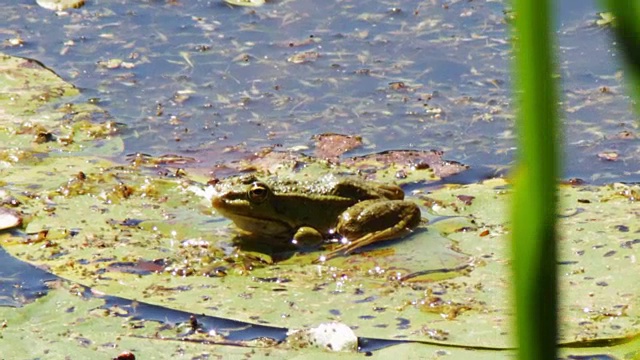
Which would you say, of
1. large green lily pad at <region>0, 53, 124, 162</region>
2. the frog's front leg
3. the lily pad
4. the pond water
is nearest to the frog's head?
the frog's front leg

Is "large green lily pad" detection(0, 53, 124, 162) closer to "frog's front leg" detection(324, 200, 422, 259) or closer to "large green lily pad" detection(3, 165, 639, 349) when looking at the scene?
"large green lily pad" detection(3, 165, 639, 349)

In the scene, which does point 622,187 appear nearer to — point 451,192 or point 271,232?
point 451,192

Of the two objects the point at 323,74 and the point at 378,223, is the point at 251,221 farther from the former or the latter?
the point at 323,74

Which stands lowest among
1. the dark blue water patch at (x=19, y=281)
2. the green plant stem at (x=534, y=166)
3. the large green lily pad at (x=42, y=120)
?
the dark blue water patch at (x=19, y=281)

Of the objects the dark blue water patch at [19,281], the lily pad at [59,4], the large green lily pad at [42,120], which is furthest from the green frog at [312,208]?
the lily pad at [59,4]

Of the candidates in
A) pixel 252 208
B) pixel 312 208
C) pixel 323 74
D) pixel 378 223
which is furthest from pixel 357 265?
pixel 323 74

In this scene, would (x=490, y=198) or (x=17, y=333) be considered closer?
(x=17, y=333)

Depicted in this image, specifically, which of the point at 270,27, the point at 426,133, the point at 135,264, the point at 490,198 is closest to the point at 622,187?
the point at 490,198

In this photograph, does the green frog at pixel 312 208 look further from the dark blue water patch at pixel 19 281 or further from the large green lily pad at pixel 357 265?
the dark blue water patch at pixel 19 281
